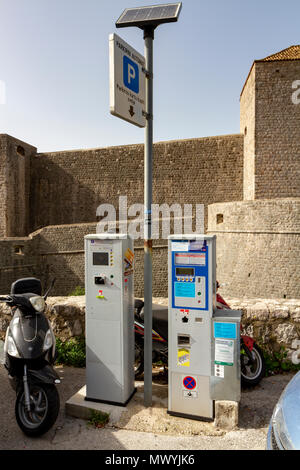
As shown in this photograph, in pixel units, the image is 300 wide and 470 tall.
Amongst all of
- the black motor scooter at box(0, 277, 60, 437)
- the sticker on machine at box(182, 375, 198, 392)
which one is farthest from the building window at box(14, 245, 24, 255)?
the sticker on machine at box(182, 375, 198, 392)

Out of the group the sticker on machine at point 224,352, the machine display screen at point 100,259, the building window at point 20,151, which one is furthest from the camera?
the building window at point 20,151

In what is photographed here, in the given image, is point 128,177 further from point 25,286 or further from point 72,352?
point 25,286

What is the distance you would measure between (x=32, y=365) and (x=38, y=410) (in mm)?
386

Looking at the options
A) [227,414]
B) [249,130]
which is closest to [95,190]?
[249,130]

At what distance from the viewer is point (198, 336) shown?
3.05 meters

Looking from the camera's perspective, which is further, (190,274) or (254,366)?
(254,366)

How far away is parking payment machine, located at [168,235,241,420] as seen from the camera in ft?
9.68

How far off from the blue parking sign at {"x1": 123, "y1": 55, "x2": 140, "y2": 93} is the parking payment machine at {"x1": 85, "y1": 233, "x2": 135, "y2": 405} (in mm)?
1409

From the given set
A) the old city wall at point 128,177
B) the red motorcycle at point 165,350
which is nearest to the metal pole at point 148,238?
the red motorcycle at point 165,350

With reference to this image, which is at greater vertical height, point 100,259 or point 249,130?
point 249,130

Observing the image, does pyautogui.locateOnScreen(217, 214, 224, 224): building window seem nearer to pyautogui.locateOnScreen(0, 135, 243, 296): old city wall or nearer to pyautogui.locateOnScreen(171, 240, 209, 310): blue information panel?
pyautogui.locateOnScreen(0, 135, 243, 296): old city wall

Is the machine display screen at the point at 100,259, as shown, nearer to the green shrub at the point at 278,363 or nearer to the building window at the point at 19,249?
the green shrub at the point at 278,363

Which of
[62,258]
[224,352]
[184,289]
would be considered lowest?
[62,258]

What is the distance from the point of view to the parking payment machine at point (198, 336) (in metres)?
2.95
